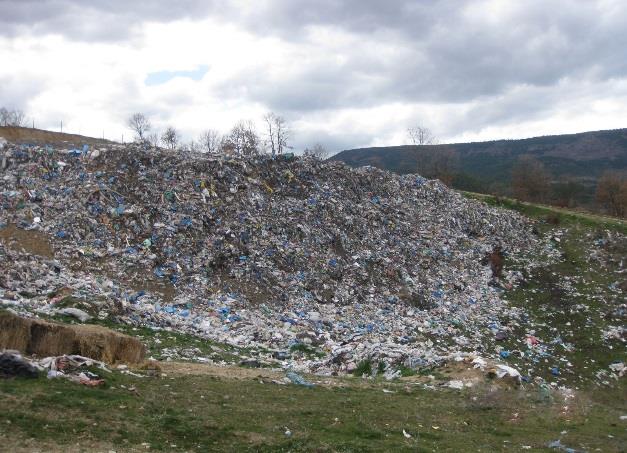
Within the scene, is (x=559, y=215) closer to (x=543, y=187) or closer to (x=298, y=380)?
(x=543, y=187)

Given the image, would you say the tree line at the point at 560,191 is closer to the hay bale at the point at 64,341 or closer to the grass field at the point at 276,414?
the grass field at the point at 276,414

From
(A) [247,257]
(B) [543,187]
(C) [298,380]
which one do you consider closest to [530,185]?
(B) [543,187]

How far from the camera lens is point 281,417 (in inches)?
281

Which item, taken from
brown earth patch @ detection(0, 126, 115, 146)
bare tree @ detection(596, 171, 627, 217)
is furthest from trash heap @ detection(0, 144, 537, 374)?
bare tree @ detection(596, 171, 627, 217)

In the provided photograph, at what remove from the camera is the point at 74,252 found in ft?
51.2

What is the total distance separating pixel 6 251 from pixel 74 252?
1.68 metres

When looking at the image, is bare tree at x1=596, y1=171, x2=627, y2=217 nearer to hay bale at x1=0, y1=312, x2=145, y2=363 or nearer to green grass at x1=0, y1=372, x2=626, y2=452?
green grass at x1=0, y1=372, x2=626, y2=452

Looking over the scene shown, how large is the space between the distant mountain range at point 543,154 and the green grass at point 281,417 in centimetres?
7924

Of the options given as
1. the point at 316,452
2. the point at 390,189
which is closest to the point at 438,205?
the point at 390,189

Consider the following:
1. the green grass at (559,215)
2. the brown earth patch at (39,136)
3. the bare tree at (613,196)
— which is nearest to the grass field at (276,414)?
the green grass at (559,215)

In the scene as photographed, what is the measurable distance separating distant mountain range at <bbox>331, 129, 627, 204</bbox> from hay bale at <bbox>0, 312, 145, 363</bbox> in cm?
7932

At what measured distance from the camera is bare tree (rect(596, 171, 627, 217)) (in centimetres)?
3625

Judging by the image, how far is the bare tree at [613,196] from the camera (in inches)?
1427

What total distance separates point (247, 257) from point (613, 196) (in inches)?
1152
